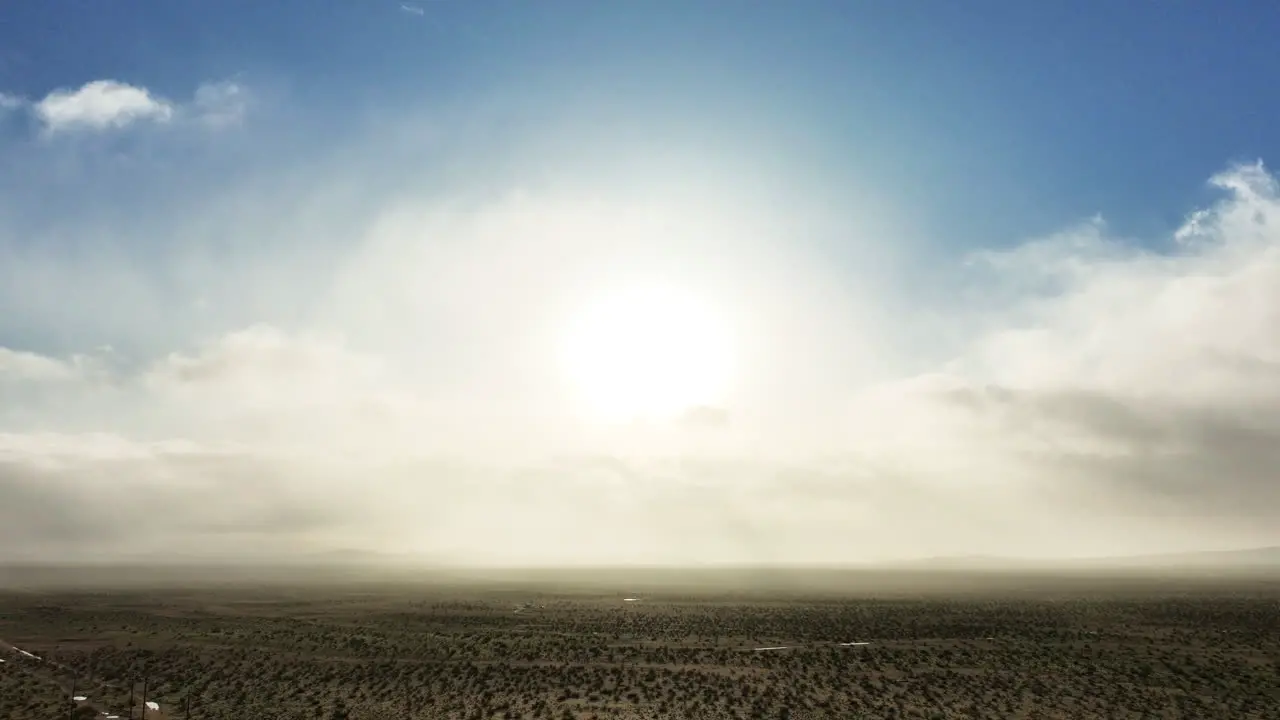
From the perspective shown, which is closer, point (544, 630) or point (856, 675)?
point (856, 675)

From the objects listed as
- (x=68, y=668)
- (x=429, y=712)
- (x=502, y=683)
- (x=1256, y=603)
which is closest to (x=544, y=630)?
(x=502, y=683)

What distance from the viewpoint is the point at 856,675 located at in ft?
133

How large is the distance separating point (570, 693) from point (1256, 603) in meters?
94.4

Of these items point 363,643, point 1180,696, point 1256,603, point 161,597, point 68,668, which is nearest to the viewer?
point 1180,696

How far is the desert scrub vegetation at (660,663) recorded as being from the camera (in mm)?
34406

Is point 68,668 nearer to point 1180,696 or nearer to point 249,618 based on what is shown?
point 249,618

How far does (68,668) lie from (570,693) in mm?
32480

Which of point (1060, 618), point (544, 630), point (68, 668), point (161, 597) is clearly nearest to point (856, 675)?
point (544, 630)

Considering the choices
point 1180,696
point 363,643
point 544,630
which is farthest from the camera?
point 544,630

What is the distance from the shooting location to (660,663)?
4369cm

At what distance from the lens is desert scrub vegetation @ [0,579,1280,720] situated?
3441cm

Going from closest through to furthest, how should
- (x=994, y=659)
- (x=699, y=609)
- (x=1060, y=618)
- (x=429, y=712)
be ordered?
(x=429, y=712), (x=994, y=659), (x=1060, y=618), (x=699, y=609)

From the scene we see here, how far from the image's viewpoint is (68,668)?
139ft

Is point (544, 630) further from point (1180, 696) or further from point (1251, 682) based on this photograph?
point (1251, 682)
